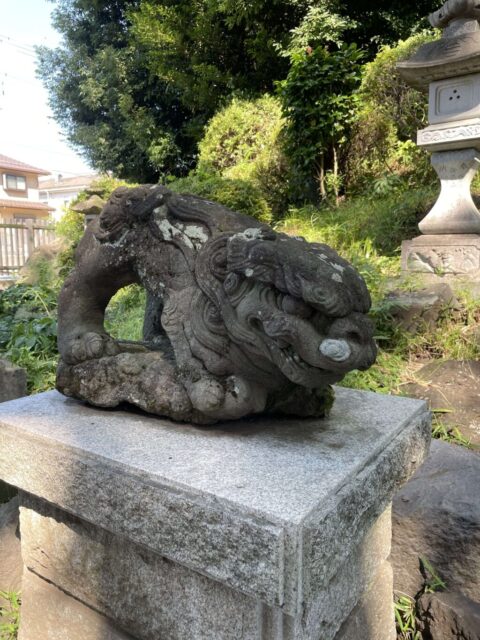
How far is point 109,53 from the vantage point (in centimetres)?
1239

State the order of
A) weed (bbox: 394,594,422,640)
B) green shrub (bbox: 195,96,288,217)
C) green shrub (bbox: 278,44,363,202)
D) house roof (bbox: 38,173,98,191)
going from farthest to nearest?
house roof (bbox: 38,173,98,191) < green shrub (bbox: 195,96,288,217) < green shrub (bbox: 278,44,363,202) < weed (bbox: 394,594,422,640)

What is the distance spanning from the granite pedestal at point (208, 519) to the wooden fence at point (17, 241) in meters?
9.26

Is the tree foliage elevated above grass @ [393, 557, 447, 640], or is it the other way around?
the tree foliage

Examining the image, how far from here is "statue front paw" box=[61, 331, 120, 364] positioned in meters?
1.64

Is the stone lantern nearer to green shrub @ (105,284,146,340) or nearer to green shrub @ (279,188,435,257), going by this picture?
green shrub @ (279,188,435,257)

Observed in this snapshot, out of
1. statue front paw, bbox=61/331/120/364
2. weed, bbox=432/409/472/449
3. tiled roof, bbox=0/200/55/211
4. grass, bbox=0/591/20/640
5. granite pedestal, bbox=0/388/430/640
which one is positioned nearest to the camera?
granite pedestal, bbox=0/388/430/640

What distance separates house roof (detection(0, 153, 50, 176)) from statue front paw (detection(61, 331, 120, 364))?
25.9m

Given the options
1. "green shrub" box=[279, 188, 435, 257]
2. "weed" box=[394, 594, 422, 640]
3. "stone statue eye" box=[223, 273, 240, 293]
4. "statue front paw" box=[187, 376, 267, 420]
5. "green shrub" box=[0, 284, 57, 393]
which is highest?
"green shrub" box=[279, 188, 435, 257]

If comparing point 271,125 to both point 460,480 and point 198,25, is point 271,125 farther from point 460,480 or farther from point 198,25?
point 460,480

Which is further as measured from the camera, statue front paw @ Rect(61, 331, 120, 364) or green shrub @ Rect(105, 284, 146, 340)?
green shrub @ Rect(105, 284, 146, 340)

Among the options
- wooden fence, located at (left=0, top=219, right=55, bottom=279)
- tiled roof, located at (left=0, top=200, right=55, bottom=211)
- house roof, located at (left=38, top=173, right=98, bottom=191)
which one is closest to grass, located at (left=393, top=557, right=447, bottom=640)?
wooden fence, located at (left=0, top=219, right=55, bottom=279)

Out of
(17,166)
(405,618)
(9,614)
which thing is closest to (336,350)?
(405,618)

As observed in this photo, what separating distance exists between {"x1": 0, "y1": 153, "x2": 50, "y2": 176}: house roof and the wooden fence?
16.3 m

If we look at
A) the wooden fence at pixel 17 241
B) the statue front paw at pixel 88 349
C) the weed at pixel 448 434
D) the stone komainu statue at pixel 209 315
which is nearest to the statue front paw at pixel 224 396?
the stone komainu statue at pixel 209 315
